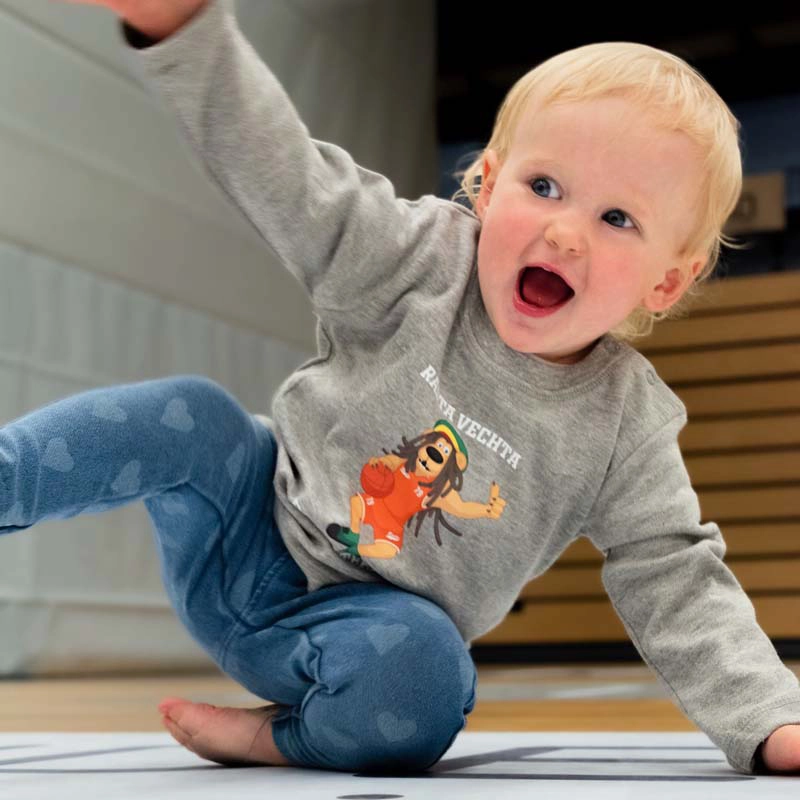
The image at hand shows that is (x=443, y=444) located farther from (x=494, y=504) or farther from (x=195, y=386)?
(x=195, y=386)

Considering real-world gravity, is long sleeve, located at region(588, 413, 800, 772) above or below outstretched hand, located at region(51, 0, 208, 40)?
below

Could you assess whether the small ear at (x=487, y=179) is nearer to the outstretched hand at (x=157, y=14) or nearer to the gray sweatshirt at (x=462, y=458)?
the gray sweatshirt at (x=462, y=458)

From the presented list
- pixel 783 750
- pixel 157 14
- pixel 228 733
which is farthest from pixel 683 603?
pixel 157 14

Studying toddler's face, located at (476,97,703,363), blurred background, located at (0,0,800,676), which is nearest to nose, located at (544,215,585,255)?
toddler's face, located at (476,97,703,363)

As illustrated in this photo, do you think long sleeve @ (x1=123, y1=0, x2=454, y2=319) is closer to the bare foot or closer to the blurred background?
the bare foot

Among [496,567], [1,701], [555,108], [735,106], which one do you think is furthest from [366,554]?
[735,106]

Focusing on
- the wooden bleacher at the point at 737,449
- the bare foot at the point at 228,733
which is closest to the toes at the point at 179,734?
the bare foot at the point at 228,733

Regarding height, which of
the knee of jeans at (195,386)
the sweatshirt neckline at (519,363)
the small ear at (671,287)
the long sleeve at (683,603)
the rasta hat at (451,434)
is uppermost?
the small ear at (671,287)

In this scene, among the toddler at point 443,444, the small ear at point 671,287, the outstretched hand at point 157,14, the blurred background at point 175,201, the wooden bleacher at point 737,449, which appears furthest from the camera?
the wooden bleacher at point 737,449

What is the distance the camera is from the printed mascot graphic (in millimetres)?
963

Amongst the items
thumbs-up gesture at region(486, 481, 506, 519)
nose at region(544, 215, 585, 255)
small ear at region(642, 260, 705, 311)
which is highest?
nose at region(544, 215, 585, 255)

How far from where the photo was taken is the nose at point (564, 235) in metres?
0.92

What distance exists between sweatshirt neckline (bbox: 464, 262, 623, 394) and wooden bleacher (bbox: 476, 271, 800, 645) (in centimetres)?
356

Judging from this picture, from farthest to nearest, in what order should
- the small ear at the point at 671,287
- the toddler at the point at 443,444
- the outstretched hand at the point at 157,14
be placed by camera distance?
1. the small ear at the point at 671,287
2. the toddler at the point at 443,444
3. the outstretched hand at the point at 157,14
